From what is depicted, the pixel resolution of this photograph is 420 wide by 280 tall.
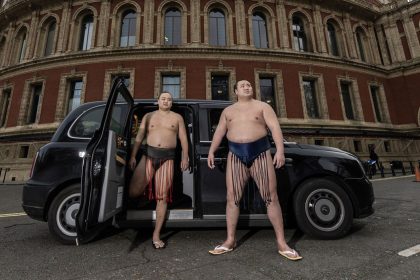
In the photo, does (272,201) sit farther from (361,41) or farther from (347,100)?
(361,41)

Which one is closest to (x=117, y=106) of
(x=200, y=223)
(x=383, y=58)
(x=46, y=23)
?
(x=200, y=223)

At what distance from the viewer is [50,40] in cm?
2033

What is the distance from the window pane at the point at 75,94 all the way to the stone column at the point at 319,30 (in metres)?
20.2

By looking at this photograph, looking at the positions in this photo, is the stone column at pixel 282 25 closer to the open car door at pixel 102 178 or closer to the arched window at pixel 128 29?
the arched window at pixel 128 29

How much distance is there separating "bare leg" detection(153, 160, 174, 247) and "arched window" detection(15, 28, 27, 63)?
25.6 metres

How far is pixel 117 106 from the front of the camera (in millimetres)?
3588

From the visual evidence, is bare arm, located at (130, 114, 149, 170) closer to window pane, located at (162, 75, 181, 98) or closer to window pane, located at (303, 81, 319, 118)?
window pane, located at (162, 75, 181, 98)

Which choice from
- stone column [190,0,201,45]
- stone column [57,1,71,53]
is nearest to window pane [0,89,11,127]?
stone column [57,1,71,53]

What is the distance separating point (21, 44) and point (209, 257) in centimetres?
2770

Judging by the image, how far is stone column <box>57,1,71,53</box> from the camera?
19.0m

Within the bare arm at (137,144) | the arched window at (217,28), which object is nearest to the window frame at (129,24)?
the arched window at (217,28)

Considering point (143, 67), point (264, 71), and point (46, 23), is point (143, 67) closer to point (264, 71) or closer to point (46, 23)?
point (264, 71)

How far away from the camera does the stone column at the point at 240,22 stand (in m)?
18.8

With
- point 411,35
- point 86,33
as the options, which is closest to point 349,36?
point 411,35
